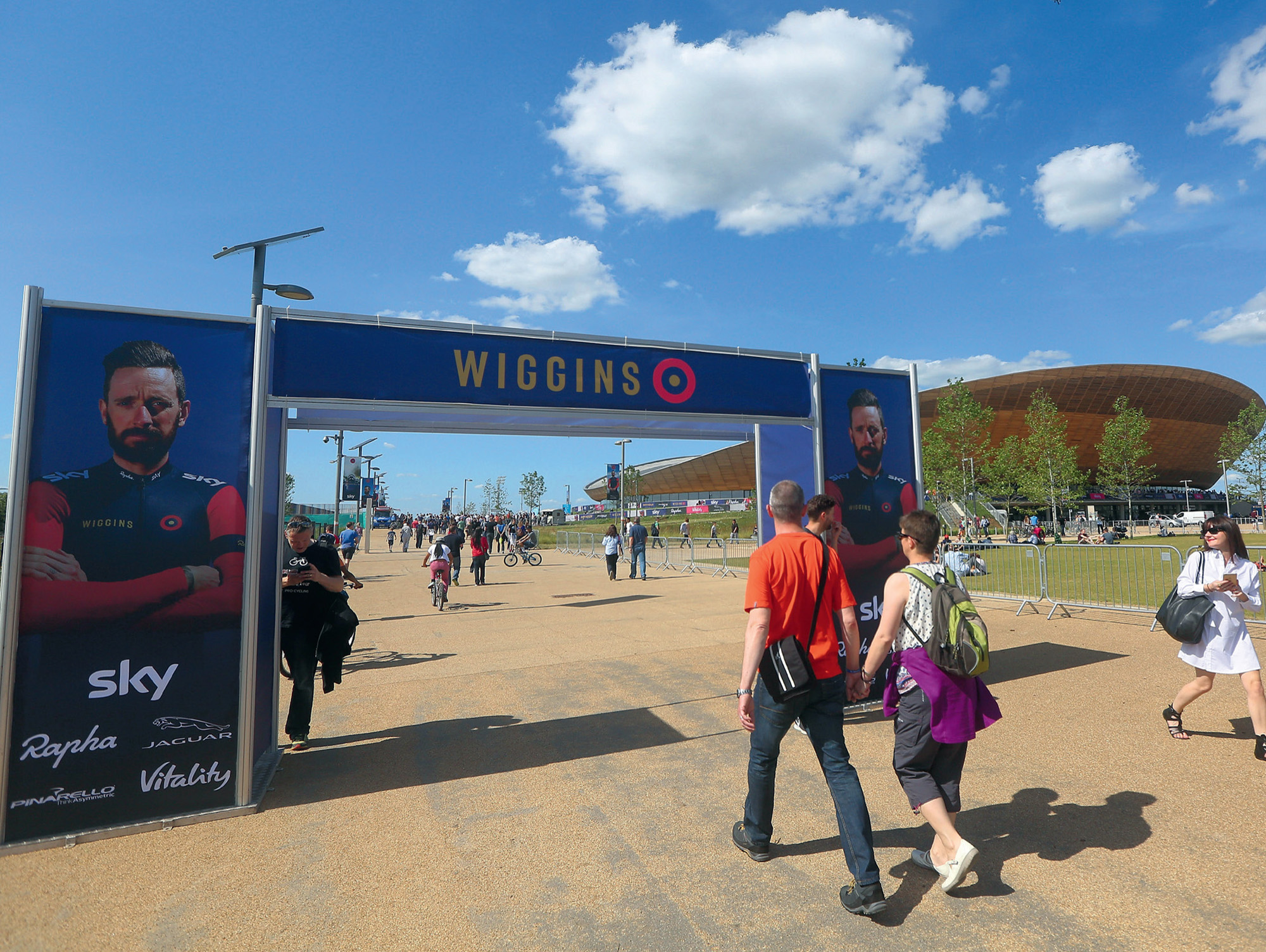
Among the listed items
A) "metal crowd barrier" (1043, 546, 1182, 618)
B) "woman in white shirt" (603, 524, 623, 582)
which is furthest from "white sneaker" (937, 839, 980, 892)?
"woman in white shirt" (603, 524, 623, 582)

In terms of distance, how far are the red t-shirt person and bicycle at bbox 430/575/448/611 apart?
11248 millimetres

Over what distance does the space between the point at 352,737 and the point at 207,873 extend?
2.14 meters

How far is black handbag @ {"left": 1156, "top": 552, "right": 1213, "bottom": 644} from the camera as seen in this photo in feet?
15.6

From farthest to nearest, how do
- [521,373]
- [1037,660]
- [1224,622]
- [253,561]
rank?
[1037,660], [521,373], [1224,622], [253,561]

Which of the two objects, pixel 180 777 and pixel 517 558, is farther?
pixel 517 558

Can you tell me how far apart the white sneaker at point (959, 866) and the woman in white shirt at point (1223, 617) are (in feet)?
10.4

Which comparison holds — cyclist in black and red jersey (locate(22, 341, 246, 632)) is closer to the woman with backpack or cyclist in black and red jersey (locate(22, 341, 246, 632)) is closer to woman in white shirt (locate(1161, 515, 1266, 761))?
the woman with backpack

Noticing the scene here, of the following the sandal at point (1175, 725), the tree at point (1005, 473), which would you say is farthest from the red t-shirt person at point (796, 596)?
the tree at point (1005, 473)

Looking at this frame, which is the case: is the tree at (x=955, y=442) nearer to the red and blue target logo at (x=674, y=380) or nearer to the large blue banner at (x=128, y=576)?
the red and blue target logo at (x=674, y=380)

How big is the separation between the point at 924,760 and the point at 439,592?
38.4ft

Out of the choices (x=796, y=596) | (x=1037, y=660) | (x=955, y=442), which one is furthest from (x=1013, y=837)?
(x=955, y=442)

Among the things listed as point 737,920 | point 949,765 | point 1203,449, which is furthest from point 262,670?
point 1203,449

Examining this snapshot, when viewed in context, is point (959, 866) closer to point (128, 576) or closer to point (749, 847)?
point (749, 847)

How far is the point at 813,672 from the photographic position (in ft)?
10.00
